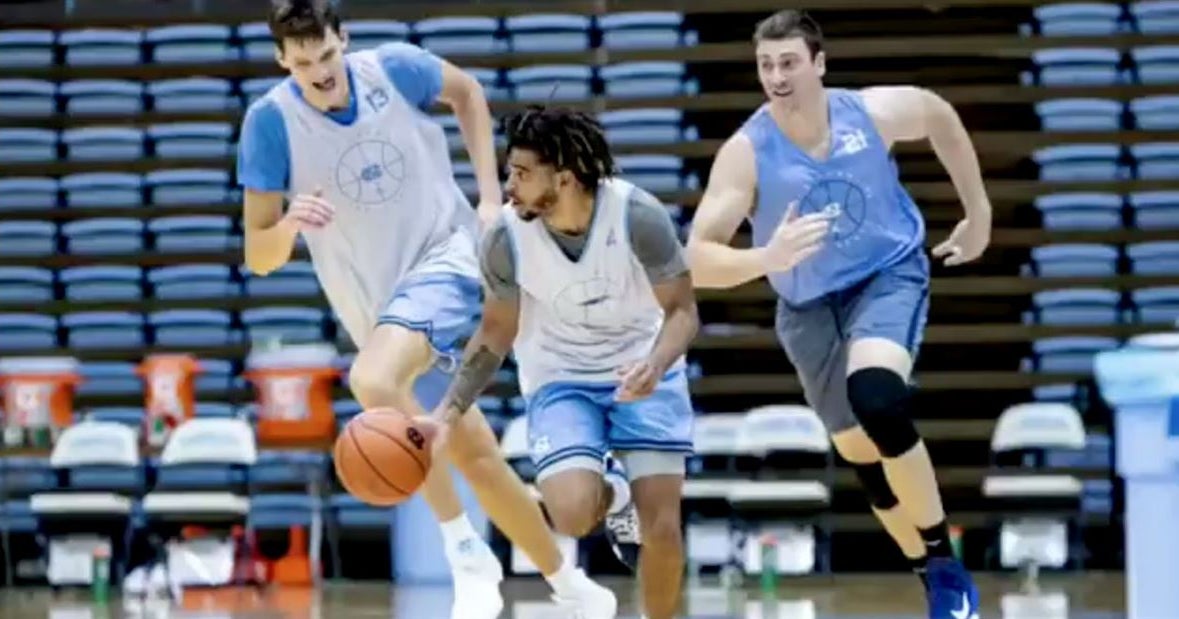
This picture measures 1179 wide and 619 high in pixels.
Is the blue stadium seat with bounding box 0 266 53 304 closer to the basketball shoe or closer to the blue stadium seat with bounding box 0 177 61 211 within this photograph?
the blue stadium seat with bounding box 0 177 61 211

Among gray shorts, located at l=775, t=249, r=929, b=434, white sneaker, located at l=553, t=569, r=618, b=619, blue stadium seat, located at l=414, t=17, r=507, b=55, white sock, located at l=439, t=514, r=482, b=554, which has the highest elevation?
blue stadium seat, located at l=414, t=17, r=507, b=55

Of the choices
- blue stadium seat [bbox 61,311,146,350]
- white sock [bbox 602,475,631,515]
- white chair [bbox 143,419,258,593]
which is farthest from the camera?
blue stadium seat [bbox 61,311,146,350]

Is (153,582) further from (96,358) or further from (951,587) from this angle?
(951,587)

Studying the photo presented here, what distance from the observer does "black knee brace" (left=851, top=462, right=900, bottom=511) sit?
6.21m

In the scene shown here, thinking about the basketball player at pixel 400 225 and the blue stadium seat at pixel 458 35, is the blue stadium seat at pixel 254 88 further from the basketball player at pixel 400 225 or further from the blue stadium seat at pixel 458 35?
the basketball player at pixel 400 225

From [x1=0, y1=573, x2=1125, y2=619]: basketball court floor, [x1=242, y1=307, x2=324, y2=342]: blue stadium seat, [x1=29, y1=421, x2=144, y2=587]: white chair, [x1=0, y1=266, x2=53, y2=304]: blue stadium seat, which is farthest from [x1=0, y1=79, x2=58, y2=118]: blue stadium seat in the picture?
[x1=0, y1=573, x2=1125, y2=619]: basketball court floor

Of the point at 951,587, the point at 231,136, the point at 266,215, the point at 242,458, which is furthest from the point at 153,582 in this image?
the point at 951,587

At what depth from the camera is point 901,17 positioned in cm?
1204

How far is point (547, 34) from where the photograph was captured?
38.5 feet

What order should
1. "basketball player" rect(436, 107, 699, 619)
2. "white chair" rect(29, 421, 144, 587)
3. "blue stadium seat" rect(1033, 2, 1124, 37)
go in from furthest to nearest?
"blue stadium seat" rect(1033, 2, 1124, 37) → "white chair" rect(29, 421, 144, 587) → "basketball player" rect(436, 107, 699, 619)

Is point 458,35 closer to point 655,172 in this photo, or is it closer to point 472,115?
point 655,172

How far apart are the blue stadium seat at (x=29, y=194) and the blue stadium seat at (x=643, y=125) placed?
3000 mm

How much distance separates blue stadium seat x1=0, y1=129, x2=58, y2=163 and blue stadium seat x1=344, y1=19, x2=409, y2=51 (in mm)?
1747

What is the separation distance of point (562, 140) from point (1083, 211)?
21.1 ft
